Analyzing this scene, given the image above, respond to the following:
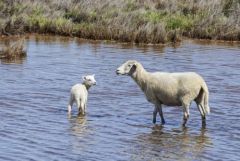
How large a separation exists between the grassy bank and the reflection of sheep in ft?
46.2

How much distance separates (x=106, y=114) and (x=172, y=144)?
2.88 meters

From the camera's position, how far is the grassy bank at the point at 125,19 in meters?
28.6

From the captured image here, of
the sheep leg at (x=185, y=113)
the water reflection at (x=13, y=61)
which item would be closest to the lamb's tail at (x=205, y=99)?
the sheep leg at (x=185, y=113)

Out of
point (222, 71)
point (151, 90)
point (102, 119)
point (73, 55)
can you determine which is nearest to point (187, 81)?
point (151, 90)

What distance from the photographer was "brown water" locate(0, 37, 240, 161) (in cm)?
1138

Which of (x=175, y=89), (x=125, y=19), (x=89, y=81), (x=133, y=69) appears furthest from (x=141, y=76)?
(x=125, y=19)

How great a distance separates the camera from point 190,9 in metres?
35.3

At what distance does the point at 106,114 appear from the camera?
14672 mm

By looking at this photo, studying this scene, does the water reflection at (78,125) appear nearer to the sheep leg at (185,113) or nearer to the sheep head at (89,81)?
the sheep head at (89,81)

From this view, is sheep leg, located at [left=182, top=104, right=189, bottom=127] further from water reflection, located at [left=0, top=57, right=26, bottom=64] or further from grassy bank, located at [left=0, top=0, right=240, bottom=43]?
grassy bank, located at [left=0, top=0, right=240, bottom=43]

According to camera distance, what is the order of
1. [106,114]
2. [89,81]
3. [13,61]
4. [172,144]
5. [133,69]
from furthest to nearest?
1. [13,61]
2. [89,81]
3. [106,114]
4. [133,69]
5. [172,144]

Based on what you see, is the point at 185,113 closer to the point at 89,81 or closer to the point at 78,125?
the point at 78,125

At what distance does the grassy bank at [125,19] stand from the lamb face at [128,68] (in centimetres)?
1376

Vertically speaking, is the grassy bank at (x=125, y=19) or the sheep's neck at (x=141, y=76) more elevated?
the grassy bank at (x=125, y=19)
